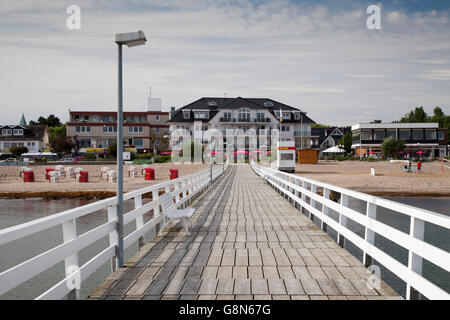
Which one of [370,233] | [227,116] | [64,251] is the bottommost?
[370,233]

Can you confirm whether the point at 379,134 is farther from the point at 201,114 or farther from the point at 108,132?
the point at 108,132

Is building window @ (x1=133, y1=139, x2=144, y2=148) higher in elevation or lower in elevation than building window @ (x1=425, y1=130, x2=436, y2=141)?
lower

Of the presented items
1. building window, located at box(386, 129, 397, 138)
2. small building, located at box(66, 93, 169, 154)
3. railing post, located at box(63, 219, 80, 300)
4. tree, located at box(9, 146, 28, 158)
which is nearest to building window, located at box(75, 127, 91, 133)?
small building, located at box(66, 93, 169, 154)

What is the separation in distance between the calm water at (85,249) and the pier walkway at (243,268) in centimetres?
212

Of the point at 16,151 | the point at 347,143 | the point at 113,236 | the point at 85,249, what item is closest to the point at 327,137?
the point at 347,143

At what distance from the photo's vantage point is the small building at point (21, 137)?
80.1m

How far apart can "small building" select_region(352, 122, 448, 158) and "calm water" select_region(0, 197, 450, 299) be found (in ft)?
211

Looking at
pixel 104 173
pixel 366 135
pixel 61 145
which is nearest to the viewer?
pixel 104 173

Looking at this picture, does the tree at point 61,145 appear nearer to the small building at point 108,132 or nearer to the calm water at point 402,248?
the small building at point 108,132

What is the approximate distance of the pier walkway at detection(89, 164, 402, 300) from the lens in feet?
16.4

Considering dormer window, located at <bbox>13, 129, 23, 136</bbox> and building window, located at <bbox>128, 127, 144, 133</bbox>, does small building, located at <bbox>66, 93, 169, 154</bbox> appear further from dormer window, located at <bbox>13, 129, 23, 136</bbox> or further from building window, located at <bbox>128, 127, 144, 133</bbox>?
dormer window, located at <bbox>13, 129, 23, 136</bbox>

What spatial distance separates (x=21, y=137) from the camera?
270 ft

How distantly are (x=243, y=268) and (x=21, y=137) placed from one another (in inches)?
3418

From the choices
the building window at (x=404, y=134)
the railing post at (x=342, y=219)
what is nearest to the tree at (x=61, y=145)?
the building window at (x=404, y=134)
